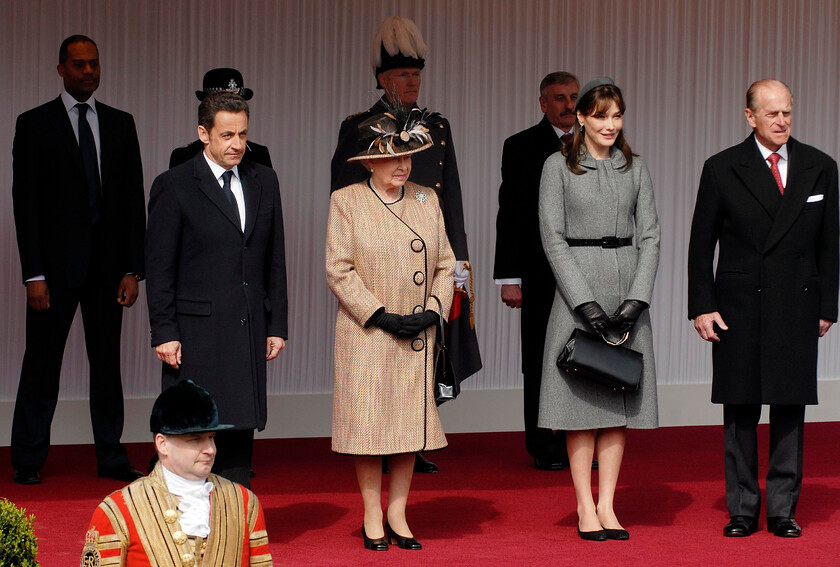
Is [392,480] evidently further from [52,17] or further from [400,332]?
[52,17]

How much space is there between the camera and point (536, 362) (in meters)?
5.95

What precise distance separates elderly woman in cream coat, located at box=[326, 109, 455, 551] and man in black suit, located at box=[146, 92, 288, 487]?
0.90 feet

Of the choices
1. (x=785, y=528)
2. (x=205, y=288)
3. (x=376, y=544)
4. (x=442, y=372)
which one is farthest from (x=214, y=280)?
(x=785, y=528)

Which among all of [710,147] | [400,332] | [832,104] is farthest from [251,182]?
[832,104]

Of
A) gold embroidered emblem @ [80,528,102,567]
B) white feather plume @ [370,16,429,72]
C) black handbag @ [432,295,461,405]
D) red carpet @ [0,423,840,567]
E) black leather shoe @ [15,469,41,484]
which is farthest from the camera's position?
black leather shoe @ [15,469,41,484]

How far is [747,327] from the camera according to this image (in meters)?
4.71

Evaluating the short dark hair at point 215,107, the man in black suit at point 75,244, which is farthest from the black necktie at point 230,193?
the man in black suit at point 75,244

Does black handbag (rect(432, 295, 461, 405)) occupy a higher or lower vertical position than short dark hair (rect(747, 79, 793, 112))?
lower

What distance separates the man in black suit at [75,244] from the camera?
223 inches

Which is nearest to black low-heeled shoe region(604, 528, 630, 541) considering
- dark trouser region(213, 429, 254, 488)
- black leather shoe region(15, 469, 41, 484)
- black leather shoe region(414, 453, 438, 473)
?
dark trouser region(213, 429, 254, 488)

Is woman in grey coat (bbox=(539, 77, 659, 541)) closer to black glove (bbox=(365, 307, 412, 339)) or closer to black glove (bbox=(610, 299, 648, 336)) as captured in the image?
black glove (bbox=(610, 299, 648, 336))

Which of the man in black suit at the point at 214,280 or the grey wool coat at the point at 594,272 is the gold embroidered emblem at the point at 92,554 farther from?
the grey wool coat at the point at 594,272

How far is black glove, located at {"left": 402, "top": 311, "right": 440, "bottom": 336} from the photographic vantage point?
14.6 feet

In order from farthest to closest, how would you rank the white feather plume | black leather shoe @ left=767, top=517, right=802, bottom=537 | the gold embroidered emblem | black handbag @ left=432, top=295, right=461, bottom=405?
the white feather plume < black leather shoe @ left=767, top=517, right=802, bottom=537 < black handbag @ left=432, top=295, right=461, bottom=405 < the gold embroidered emblem
